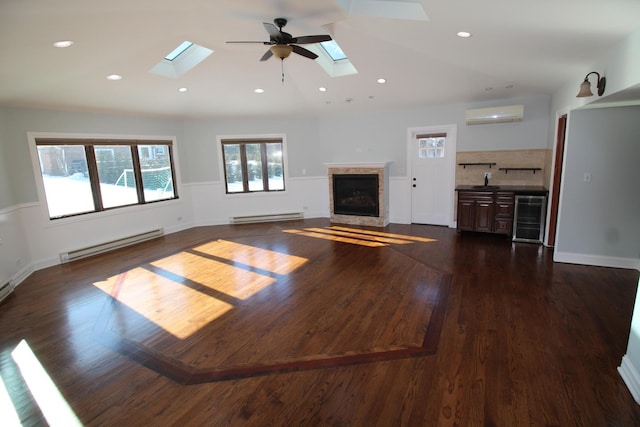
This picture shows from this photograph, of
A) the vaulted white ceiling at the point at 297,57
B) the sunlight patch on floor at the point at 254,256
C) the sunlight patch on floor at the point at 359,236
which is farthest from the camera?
the sunlight patch on floor at the point at 359,236

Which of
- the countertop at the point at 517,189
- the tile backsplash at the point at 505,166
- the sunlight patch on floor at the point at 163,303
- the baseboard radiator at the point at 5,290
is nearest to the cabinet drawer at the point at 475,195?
the countertop at the point at 517,189

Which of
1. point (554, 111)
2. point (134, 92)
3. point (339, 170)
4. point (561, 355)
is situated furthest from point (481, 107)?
point (134, 92)

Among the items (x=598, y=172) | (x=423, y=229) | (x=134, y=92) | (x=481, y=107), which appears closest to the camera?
(x=598, y=172)

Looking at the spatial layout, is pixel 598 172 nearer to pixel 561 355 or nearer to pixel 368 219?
pixel 561 355

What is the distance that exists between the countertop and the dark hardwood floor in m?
1.04

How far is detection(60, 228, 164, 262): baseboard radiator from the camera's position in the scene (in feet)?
18.3

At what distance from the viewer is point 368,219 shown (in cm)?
740

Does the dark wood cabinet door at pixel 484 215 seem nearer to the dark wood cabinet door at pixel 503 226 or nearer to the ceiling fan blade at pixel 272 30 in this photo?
the dark wood cabinet door at pixel 503 226

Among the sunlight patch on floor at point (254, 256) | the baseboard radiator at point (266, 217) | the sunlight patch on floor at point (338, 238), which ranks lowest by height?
the sunlight patch on floor at point (254, 256)

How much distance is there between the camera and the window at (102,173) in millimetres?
5453

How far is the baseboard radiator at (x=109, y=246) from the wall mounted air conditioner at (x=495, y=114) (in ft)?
22.2

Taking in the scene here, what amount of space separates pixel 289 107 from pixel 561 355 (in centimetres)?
626

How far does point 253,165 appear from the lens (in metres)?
8.02

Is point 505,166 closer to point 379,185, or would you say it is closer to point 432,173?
point 432,173
